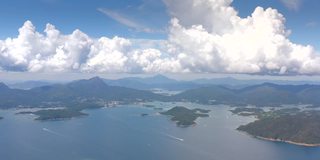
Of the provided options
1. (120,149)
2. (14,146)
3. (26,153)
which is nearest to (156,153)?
(120,149)

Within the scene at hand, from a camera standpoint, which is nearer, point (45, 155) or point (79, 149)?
point (45, 155)

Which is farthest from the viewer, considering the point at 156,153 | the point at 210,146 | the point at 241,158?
the point at 210,146

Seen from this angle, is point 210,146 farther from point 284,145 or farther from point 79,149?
point 79,149

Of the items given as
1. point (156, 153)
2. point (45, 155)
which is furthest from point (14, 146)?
point (156, 153)

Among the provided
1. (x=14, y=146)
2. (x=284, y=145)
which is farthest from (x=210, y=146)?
(x=14, y=146)

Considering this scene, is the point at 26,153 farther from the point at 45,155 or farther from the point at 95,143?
the point at 95,143

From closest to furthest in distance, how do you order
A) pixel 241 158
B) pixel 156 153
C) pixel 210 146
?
pixel 241 158, pixel 156 153, pixel 210 146

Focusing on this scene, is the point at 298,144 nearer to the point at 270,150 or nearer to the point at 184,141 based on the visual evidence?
the point at 270,150

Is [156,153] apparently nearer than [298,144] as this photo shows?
Yes
